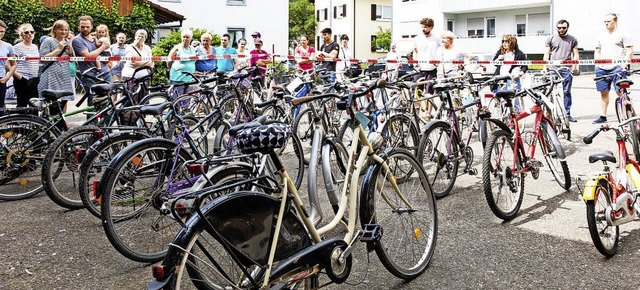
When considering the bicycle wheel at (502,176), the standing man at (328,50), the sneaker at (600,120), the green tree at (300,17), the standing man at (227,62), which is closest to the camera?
the bicycle wheel at (502,176)

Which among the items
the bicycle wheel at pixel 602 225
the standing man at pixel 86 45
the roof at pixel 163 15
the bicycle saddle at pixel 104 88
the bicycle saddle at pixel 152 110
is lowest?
the bicycle wheel at pixel 602 225

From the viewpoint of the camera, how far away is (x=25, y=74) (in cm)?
883

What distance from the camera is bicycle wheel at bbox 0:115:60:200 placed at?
6090mm

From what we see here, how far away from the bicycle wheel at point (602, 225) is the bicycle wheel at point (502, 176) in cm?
87

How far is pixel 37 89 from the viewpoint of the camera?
8781 mm

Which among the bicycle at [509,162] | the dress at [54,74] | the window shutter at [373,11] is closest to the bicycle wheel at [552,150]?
the bicycle at [509,162]

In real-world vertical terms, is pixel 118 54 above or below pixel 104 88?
Answer: above

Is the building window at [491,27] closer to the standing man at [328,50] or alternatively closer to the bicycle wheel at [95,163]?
the standing man at [328,50]

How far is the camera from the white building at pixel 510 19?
32906 mm

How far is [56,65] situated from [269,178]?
6.22 meters

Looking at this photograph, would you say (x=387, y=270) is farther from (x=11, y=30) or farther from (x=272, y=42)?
(x=272, y=42)

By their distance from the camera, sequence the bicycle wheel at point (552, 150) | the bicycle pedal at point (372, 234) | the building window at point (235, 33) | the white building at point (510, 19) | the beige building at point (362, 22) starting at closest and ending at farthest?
the bicycle pedal at point (372, 234), the bicycle wheel at point (552, 150), the white building at point (510, 19), the building window at point (235, 33), the beige building at point (362, 22)

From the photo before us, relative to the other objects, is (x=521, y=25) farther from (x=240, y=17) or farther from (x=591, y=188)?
(x=591, y=188)

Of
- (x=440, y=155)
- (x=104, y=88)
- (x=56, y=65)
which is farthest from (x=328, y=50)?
(x=440, y=155)
